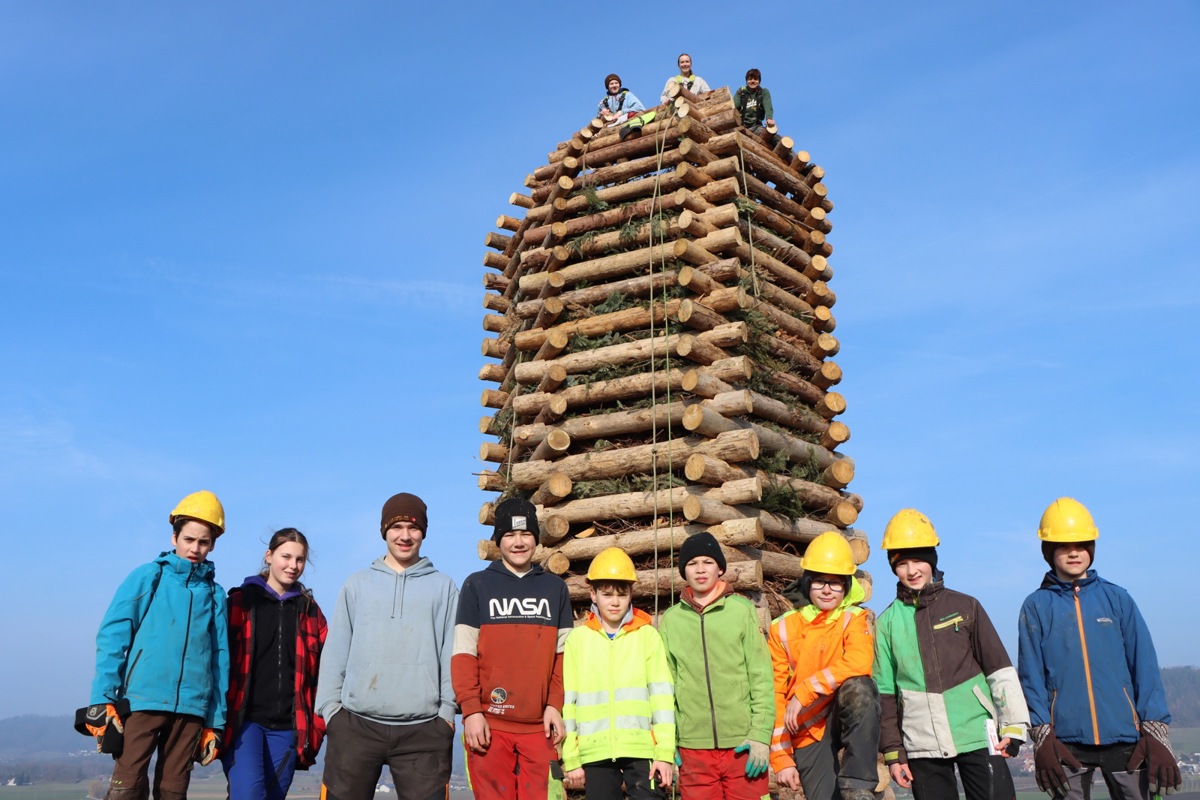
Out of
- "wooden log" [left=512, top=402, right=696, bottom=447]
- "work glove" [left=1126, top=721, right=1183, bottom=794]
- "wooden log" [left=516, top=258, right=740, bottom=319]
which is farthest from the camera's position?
"wooden log" [left=516, top=258, right=740, bottom=319]

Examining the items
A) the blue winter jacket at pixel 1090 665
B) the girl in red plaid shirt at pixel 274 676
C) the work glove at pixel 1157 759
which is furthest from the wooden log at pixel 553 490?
the work glove at pixel 1157 759

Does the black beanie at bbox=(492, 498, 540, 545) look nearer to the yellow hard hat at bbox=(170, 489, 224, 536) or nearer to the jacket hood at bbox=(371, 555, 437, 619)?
the jacket hood at bbox=(371, 555, 437, 619)

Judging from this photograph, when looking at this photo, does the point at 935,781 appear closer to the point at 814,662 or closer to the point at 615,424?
the point at 814,662

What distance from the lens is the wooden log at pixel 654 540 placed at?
9.98 m

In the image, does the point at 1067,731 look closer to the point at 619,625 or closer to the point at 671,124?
the point at 619,625

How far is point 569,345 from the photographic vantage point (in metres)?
12.2

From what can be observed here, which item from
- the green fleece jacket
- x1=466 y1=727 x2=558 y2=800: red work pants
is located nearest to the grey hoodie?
x1=466 y1=727 x2=558 y2=800: red work pants

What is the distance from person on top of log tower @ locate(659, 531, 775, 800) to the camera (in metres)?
5.75

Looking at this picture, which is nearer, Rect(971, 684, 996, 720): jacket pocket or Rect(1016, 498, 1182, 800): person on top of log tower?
Rect(1016, 498, 1182, 800): person on top of log tower

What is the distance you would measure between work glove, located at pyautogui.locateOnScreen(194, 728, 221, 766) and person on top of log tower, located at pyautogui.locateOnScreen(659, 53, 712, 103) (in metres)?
10.1

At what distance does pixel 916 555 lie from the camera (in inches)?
233

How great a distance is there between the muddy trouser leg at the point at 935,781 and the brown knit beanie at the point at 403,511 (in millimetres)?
3279

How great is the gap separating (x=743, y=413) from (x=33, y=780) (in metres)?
192

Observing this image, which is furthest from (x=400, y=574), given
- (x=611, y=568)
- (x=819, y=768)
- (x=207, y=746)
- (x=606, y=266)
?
(x=606, y=266)
